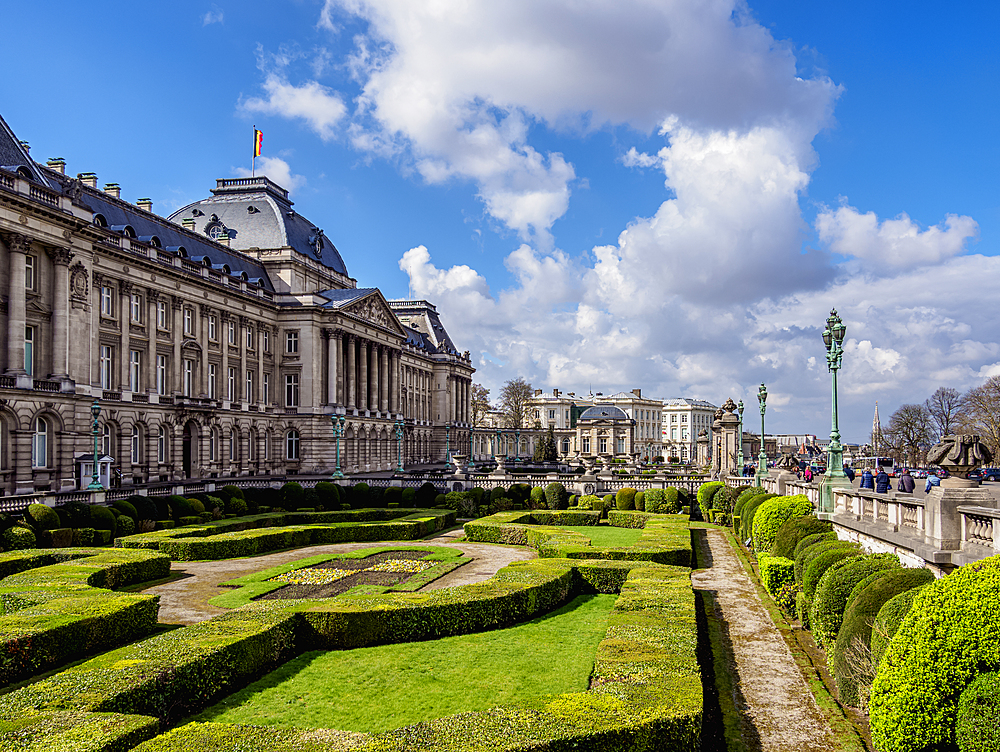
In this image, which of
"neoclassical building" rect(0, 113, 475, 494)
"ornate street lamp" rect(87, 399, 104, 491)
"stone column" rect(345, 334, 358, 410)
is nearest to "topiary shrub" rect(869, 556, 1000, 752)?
"ornate street lamp" rect(87, 399, 104, 491)

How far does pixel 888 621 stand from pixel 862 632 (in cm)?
130

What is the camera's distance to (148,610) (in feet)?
52.3

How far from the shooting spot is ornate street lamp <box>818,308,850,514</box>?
73.0 ft

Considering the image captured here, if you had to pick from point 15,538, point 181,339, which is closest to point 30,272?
point 181,339

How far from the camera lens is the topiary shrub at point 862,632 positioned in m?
11.6

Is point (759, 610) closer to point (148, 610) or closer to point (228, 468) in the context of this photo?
point (148, 610)

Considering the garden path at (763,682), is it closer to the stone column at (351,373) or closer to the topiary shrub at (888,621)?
the topiary shrub at (888,621)

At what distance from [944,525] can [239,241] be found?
66117mm

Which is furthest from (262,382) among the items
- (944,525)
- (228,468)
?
(944,525)

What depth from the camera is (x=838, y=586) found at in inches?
550

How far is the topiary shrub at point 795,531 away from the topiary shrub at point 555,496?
2114cm

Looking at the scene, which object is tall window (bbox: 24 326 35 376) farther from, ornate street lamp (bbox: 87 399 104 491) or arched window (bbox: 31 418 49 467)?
ornate street lamp (bbox: 87 399 104 491)

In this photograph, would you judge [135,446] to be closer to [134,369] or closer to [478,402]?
[134,369]

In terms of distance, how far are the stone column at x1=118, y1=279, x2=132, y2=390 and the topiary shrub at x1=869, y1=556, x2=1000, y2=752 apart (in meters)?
47.7
